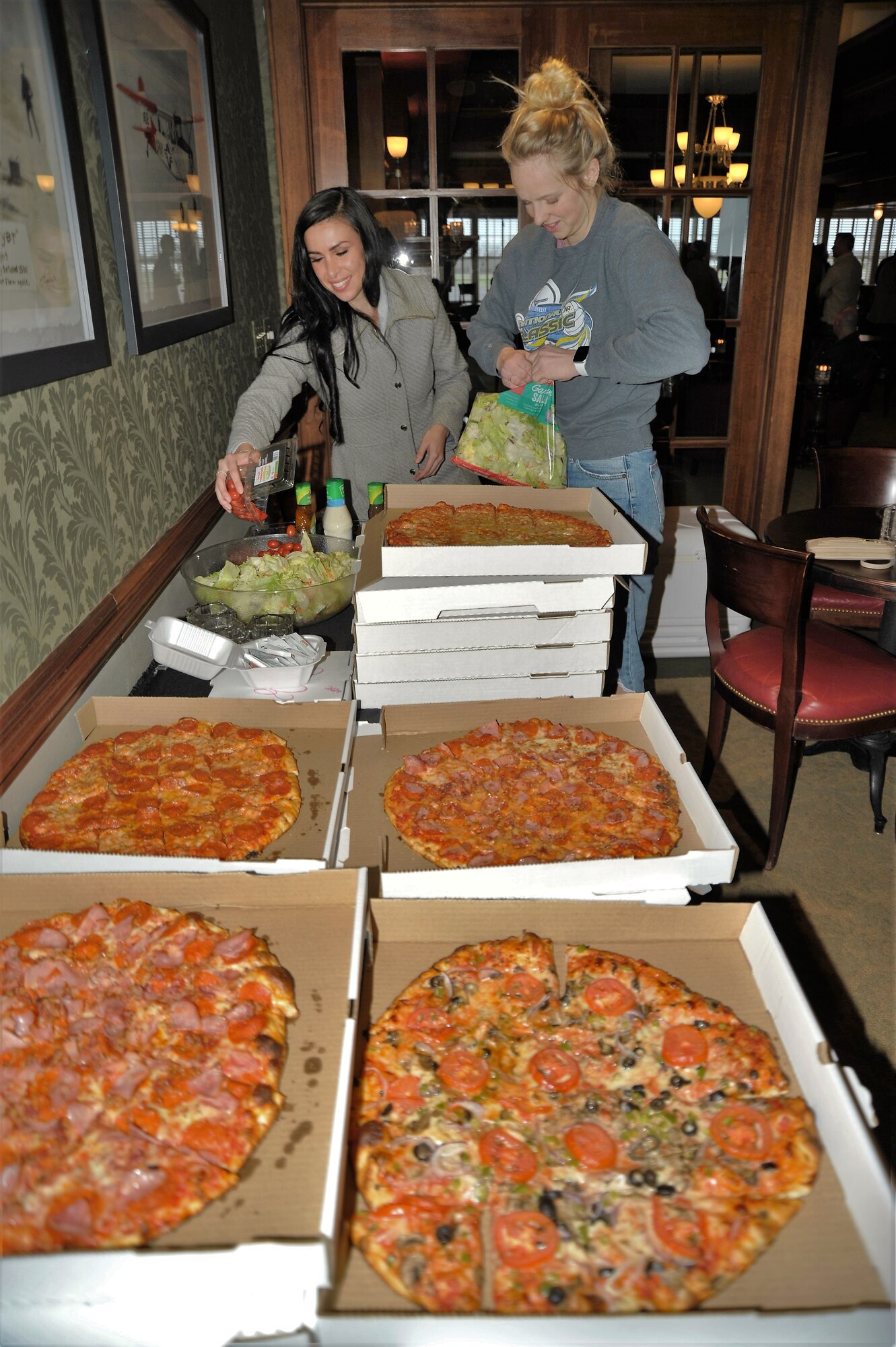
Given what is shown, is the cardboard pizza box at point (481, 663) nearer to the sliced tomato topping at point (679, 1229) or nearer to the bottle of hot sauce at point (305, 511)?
the bottle of hot sauce at point (305, 511)

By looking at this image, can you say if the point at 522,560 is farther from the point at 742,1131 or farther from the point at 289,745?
the point at 742,1131

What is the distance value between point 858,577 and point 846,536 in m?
0.52

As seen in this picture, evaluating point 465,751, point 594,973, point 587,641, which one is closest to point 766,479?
point 587,641

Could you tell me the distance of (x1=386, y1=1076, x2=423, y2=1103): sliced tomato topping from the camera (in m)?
0.90

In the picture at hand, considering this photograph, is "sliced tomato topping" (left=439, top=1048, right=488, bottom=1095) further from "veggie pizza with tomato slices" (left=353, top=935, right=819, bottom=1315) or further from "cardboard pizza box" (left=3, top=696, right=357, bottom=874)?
→ "cardboard pizza box" (left=3, top=696, right=357, bottom=874)

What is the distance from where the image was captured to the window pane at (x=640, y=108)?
3.48 meters

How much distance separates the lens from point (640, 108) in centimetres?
352

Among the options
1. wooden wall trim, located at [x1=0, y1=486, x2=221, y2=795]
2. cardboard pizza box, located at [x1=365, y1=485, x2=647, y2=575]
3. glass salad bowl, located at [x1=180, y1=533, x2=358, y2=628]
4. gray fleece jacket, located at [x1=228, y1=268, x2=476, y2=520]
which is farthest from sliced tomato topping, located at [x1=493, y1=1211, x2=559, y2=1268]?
gray fleece jacket, located at [x1=228, y1=268, x2=476, y2=520]

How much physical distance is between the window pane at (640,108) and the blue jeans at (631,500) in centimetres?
195

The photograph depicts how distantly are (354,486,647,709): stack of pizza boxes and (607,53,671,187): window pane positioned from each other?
107 inches

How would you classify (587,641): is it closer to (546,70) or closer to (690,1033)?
(690,1033)

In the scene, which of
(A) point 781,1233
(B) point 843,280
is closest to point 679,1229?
(A) point 781,1233

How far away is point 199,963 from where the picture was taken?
39.6 inches

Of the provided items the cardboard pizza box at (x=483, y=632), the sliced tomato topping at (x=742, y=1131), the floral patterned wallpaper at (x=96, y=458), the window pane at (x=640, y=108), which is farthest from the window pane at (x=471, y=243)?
the sliced tomato topping at (x=742, y=1131)
